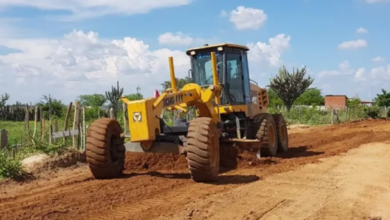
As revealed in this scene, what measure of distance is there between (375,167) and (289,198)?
4207mm

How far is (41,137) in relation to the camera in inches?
514

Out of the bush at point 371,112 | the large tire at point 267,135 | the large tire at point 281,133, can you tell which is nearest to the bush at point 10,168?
the large tire at point 267,135

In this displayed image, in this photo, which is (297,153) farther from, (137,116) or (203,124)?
(137,116)

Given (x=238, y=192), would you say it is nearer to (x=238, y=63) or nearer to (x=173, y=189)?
(x=173, y=189)

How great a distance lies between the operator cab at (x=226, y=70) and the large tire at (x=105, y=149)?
Answer: 3.22m

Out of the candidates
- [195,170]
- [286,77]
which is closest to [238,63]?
[195,170]

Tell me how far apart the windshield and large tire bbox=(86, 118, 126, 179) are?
3162 mm

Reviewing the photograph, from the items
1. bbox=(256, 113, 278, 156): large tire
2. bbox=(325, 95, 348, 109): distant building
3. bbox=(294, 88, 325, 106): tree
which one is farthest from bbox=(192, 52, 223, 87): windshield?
bbox=(294, 88, 325, 106): tree

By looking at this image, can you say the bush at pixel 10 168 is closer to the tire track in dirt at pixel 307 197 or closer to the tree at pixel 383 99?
the tire track in dirt at pixel 307 197

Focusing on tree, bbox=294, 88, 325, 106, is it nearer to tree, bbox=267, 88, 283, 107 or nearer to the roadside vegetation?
tree, bbox=267, 88, 283, 107

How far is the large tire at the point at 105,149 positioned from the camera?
937 cm

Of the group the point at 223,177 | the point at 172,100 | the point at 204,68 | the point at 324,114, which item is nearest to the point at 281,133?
the point at 204,68

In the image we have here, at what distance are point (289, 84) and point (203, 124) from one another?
3069 centimetres

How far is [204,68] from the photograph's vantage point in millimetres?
12422
